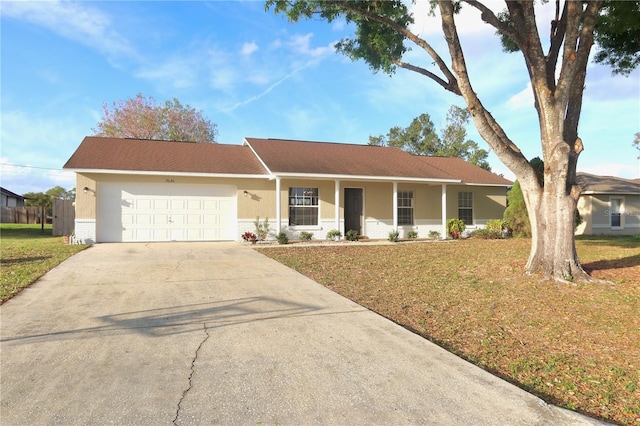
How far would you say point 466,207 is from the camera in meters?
20.7

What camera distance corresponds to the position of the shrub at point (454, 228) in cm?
1880

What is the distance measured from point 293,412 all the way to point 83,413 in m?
1.60

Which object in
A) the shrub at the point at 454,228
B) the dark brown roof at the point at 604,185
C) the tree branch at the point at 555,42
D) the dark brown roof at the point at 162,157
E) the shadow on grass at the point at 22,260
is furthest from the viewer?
the dark brown roof at the point at 604,185

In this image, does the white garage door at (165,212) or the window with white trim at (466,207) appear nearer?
the white garage door at (165,212)

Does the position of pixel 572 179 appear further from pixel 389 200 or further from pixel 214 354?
pixel 389 200

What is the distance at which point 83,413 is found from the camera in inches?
124

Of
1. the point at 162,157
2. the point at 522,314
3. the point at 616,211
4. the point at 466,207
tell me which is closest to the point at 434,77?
the point at 522,314

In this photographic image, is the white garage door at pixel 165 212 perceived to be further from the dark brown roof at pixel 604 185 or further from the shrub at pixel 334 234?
the dark brown roof at pixel 604 185

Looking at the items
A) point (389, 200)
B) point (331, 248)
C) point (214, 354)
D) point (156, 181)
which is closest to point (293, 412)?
point (214, 354)

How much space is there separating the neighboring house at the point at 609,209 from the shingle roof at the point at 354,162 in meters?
6.02

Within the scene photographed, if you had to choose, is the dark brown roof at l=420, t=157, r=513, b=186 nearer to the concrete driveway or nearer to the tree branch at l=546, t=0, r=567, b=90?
the tree branch at l=546, t=0, r=567, b=90

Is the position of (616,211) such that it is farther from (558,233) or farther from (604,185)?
Result: (558,233)

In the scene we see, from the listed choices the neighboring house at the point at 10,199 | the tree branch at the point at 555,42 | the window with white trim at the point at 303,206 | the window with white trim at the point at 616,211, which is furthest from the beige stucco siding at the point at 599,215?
the neighboring house at the point at 10,199

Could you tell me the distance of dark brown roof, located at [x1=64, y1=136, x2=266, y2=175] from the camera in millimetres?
15375
